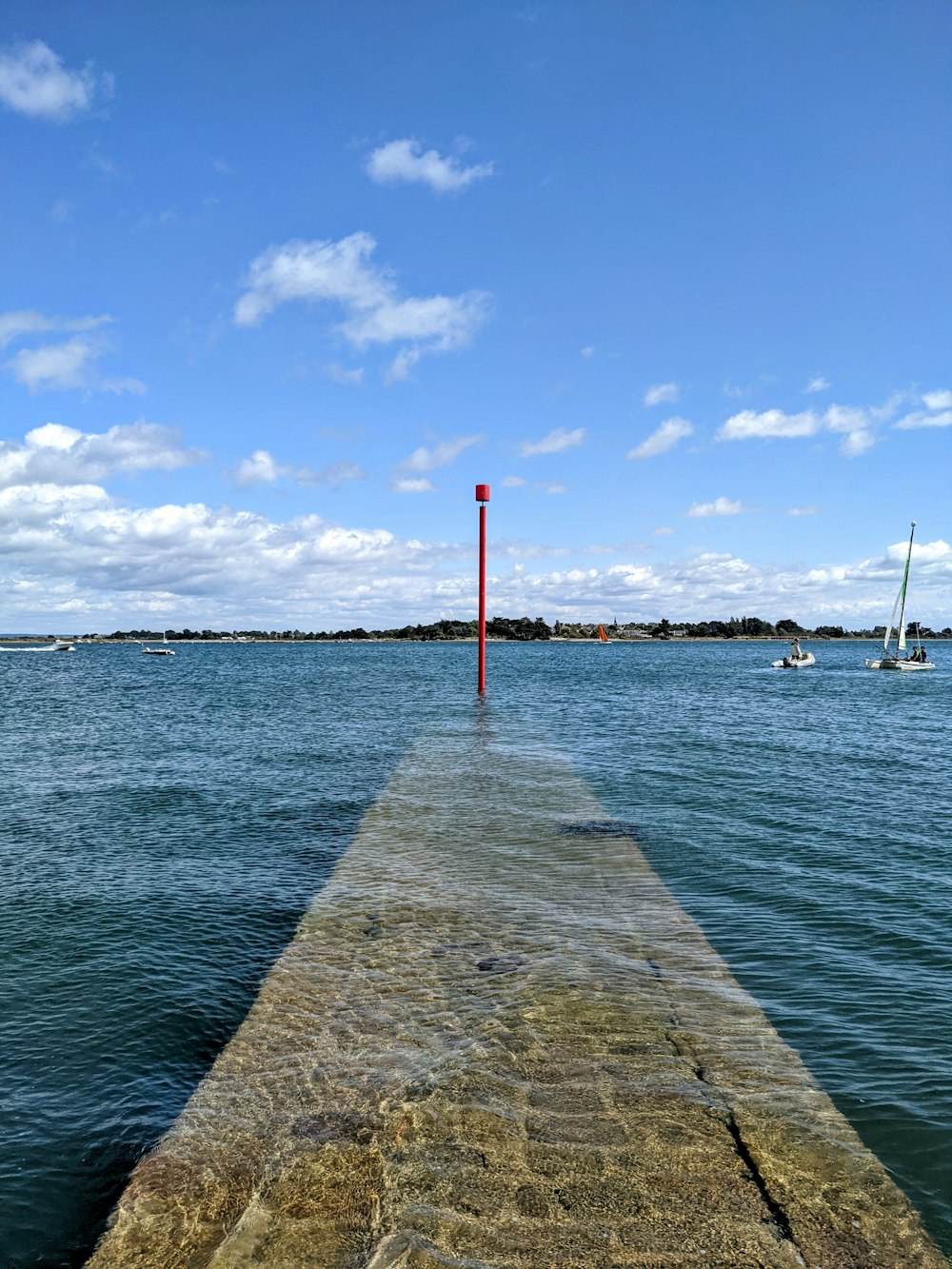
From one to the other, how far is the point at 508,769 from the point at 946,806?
10.3 m

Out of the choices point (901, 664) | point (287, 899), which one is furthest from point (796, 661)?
point (287, 899)

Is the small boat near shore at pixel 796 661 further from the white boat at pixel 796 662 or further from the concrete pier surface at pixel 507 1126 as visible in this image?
the concrete pier surface at pixel 507 1126

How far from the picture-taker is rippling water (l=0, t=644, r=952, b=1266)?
19.7 ft

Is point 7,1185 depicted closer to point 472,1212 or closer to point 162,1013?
point 162,1013

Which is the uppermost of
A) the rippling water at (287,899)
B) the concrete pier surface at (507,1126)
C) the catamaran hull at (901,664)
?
the catamaran hull at (901,664)

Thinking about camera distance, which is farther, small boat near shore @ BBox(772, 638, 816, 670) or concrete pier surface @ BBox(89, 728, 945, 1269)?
small boat near shore @ BBox(772, 638, 816, 670)

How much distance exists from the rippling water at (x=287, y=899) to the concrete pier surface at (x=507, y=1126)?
399 millimetres

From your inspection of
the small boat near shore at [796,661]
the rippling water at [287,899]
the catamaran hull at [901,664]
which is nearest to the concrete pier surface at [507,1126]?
→ the rippling water at [287,899]

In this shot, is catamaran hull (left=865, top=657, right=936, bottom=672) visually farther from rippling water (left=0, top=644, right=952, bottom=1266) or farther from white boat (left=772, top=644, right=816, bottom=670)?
rippling water (left=0, top=644, right=952, bottom=1266)

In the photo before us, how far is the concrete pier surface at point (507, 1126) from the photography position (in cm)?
447

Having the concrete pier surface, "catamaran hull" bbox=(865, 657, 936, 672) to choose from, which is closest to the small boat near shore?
"catamaran hull" bbox=(865, 657, 936, 672)

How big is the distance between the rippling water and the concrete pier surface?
15.7 inches

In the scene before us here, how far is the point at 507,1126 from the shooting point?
18.1 feet

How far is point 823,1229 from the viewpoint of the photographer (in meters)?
4.57
